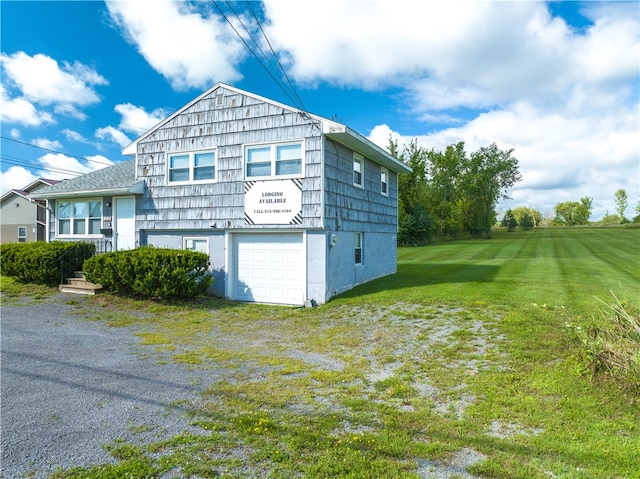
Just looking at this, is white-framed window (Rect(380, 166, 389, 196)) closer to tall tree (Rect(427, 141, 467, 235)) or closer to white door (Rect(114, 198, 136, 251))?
white door (Rect(114, 198, 136, 251))

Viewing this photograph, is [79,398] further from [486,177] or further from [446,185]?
[486,177]

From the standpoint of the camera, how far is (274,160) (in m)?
11.4

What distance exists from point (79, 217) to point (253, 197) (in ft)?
25.8

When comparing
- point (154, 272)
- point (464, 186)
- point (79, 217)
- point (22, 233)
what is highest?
point (464, 186)

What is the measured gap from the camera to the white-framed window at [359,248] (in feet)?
43.3

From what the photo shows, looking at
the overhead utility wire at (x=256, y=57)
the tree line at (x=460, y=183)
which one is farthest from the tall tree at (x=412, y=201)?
the overhead utility wire at (x=256, y=57)

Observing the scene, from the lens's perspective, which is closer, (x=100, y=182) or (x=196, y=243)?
(x=196, y=243)

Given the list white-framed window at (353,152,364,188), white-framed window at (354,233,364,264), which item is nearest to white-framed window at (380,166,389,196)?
white-framed window at (353,152,364,188)

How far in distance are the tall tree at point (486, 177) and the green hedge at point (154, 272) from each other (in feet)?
139

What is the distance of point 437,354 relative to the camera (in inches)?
244

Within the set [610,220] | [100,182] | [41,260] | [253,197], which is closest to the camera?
[253,197]

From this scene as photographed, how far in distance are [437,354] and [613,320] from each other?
2446 millimetres

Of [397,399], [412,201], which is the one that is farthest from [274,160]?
[412,201]

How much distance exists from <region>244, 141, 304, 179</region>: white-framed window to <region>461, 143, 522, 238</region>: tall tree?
40235 mm
